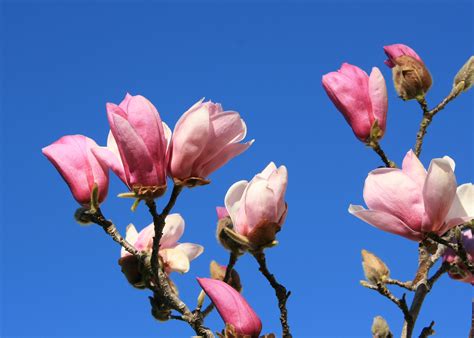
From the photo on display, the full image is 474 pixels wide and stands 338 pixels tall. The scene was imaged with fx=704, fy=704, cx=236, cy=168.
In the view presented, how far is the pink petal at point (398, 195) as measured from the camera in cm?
136

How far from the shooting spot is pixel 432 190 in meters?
1.33

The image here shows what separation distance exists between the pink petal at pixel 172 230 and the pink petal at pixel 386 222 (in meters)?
0.50

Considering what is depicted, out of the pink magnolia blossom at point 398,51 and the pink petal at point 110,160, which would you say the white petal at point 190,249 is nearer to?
the pink petal at point 110,160

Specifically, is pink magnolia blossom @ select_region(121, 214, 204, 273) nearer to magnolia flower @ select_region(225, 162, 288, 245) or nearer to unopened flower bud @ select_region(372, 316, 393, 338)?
magnolia flower @ select_region(225, 162, 288, 245)

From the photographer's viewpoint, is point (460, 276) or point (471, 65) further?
point (471, 65)

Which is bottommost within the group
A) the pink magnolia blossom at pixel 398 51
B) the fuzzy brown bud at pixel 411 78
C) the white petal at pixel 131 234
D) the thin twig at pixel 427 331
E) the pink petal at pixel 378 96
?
the thin twig at pixel 427 331

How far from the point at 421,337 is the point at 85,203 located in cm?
74

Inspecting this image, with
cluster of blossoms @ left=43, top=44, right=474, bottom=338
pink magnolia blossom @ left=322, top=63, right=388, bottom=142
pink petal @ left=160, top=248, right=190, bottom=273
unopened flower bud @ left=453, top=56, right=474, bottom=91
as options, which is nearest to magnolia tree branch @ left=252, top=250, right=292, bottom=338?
cluster of blossoms @ left=43, top=44, right=474, bottom=338

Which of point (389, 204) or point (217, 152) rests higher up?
point (217, 152)

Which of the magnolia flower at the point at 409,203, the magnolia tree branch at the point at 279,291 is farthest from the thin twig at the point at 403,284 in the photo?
the magnolia tree branch at the point at 279,291

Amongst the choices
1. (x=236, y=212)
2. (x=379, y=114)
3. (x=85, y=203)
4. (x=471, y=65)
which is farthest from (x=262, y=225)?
(x=471, y=65)

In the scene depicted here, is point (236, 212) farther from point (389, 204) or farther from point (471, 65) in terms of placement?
point (471, 65)

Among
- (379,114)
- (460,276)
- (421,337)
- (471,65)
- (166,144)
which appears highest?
(471,65)

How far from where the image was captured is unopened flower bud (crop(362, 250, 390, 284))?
4.83 feet
